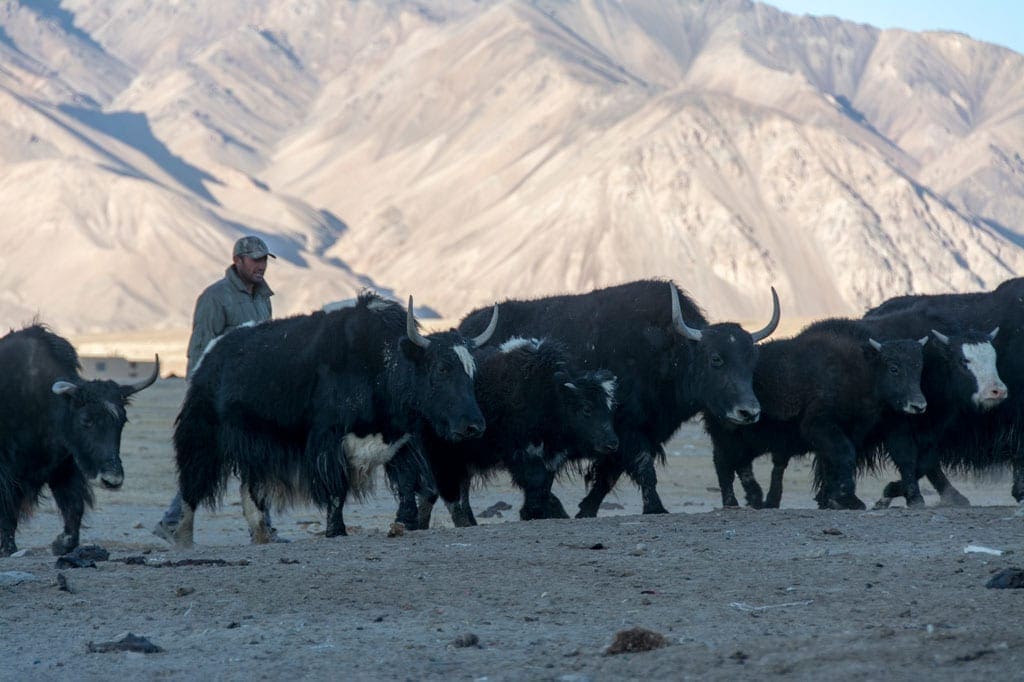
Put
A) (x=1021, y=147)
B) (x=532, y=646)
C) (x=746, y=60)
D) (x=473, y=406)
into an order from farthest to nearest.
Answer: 1. (x=746, y=60)
2. (x=1021, y=147)
3. (x=473, y=406)
4. (x=532, y=646)

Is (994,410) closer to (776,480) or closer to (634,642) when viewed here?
(776,480)

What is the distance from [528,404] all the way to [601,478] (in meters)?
0.84

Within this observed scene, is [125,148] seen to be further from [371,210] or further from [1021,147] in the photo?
[1021,147]

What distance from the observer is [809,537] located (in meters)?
8.42

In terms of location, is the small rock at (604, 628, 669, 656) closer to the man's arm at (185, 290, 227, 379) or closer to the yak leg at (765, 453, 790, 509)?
the man's arm at (185, 290, 227, 379)

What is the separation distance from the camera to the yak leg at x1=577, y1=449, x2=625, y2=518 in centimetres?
1088

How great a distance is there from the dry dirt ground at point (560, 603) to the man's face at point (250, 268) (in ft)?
7.26

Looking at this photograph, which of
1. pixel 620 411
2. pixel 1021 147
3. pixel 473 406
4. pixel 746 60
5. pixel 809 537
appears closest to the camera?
pixel 809 537

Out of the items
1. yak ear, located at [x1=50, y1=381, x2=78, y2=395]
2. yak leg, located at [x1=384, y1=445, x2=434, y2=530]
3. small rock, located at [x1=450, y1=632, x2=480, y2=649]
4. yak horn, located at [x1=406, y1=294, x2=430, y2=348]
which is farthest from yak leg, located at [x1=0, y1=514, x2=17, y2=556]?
small rock, located at [x1=450, y1=632, x2=480, y2=649]

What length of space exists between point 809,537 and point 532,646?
2.74m

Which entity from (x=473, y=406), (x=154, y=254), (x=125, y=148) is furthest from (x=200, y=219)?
(x=473, y=406)

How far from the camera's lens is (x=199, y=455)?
34.1 ft

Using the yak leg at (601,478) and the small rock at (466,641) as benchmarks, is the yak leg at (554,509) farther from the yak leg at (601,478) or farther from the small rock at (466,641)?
the small rock at (466,641)

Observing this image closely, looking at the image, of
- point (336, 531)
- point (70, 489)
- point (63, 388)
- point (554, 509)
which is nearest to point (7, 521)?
point (70, 489)
